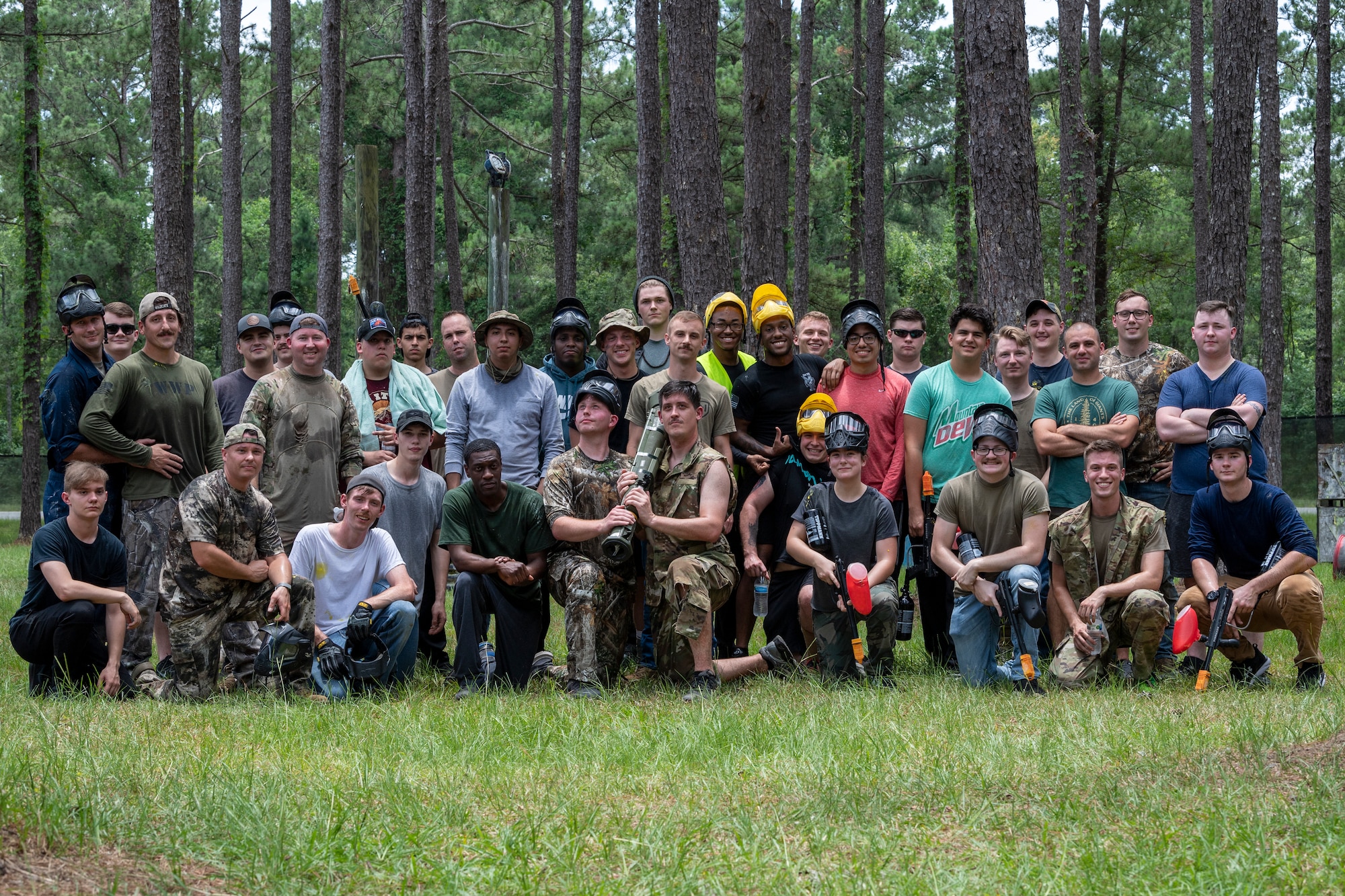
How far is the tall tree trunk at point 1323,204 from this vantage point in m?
21.5

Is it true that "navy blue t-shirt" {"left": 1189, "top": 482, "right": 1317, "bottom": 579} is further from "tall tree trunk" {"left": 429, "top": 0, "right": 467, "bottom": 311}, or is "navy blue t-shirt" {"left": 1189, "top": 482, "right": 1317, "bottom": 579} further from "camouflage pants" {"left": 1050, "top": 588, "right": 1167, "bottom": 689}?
"tall tree trunk" {"left": 429, "top": 0, "right": 467, "bottom": 311}

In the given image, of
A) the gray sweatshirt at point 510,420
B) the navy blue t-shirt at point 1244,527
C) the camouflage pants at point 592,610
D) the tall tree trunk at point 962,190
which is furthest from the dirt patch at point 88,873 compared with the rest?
the tall tree trunk at point 962,190

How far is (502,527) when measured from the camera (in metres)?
7.18

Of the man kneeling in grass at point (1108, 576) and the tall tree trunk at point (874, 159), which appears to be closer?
the man kneeling in grass at point (1108, 576)

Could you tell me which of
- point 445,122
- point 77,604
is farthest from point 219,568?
point 445,122

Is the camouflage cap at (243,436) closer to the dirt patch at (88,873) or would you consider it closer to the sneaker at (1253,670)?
the dirt patch at (88,873)

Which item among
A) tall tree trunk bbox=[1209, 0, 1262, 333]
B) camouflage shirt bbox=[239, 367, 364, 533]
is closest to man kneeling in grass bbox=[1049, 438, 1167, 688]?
camouflage shirt bbox=[239, 367, 364, 533]

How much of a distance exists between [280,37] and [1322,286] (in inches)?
740

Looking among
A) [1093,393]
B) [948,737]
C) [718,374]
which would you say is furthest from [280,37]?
[948,737]

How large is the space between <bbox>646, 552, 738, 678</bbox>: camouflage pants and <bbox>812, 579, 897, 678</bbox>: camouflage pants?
59 centimetres

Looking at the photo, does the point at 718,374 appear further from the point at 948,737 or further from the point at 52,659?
the point at 52,659

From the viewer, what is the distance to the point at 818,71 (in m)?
34.7

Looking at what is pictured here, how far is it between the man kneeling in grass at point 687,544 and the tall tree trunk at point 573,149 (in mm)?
17427

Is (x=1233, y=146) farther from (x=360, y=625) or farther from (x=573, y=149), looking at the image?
(x=573, y=149)
